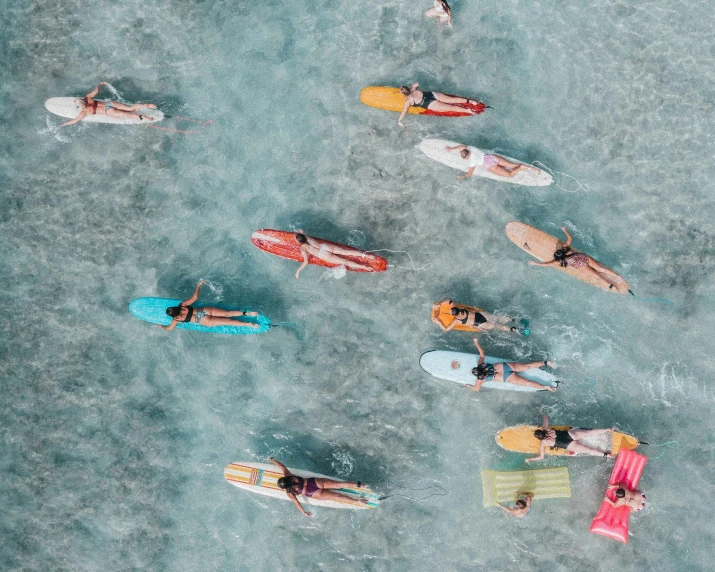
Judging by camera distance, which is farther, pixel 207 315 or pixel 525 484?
pixel 525 484

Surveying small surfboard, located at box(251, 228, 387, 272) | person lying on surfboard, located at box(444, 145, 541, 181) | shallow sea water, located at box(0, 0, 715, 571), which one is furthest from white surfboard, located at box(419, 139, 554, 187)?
small surfboard, located at box(251, 228, 387, 272)

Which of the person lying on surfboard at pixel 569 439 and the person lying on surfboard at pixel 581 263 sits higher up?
the person lying on surfboard at pixel 581 263

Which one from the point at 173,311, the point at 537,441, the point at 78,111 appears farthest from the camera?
the point at 78,111

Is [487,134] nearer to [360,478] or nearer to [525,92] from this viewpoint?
[525,92]

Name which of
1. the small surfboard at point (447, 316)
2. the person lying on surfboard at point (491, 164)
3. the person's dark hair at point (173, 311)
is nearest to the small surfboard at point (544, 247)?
the person lying on surfboard at point (491, 164)

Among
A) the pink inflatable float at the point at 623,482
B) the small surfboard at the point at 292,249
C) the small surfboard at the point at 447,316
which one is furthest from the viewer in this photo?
the small surfboard at the point at 292,249

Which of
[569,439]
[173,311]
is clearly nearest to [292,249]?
[173,311]

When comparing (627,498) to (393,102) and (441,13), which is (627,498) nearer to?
(393,102)

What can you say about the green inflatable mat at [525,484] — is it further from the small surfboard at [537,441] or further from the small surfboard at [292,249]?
the small surfboard at [292,249]
